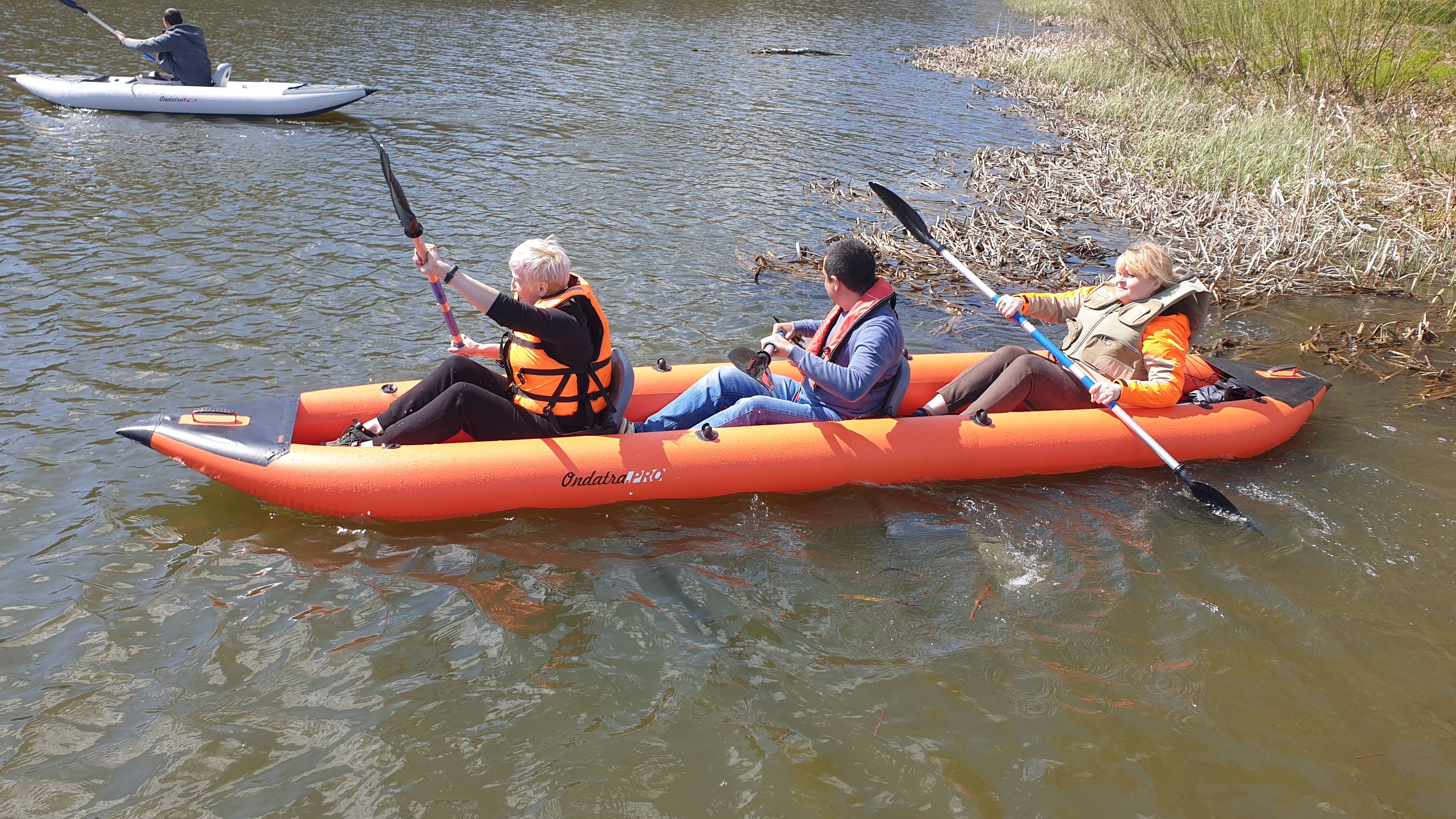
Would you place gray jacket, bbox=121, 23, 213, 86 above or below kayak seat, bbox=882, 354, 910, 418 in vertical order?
above

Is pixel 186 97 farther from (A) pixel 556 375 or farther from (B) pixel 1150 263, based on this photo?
(B) pixel 1150 263

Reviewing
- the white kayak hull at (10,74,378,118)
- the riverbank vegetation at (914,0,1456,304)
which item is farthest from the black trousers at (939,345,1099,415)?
the white kayak hull at (10,74,378,118)

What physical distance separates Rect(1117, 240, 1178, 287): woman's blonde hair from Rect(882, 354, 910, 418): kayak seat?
1.25 meters

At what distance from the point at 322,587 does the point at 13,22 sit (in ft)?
51.2

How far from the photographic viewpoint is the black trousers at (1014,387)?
16.2 feet

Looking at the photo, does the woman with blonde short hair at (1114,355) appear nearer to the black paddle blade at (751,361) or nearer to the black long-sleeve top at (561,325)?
the black paddle blade at (751,361)

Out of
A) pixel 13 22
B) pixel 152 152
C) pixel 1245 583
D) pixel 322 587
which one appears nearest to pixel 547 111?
pixel 152 152

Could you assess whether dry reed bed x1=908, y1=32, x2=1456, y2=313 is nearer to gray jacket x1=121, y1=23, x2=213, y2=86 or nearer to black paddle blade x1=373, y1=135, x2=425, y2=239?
black paddle blade x1=373, y1=135, x2=425, y2=239

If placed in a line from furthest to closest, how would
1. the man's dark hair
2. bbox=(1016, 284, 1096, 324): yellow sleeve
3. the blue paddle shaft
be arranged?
1. bbox=(1016, 284, 1096, 324): yellow sleeve
2. the blue paddle shaft
3. the man's dark hair

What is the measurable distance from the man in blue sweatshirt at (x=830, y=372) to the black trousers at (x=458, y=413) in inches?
22.9

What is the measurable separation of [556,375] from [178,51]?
10.0 meters

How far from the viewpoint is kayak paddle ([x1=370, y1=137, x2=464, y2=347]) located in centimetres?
382

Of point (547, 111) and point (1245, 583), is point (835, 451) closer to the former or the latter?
point (1245, 583)

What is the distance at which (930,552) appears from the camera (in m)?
4.25
